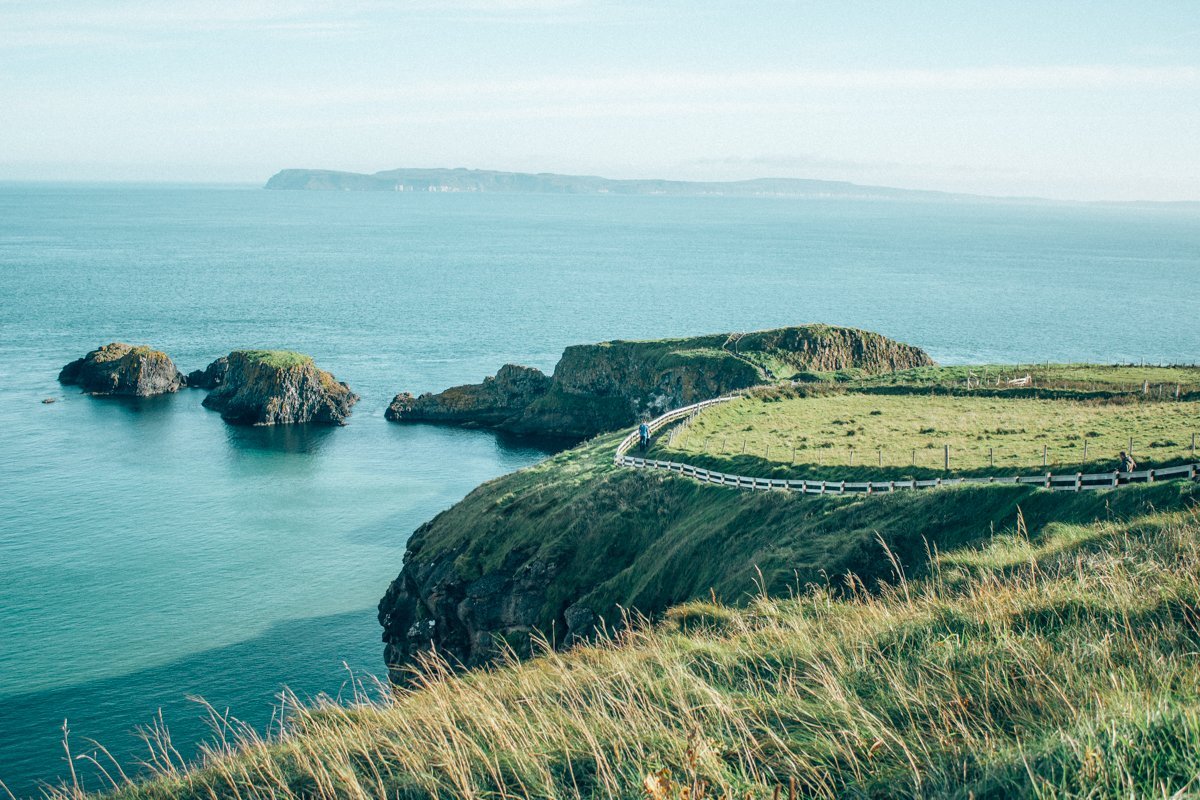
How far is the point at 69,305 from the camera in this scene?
454 feet

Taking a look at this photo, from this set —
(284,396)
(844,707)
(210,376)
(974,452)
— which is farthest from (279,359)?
(844,707)

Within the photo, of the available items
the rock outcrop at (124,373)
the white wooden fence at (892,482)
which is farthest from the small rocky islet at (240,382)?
the white wooden fence at (892,482)

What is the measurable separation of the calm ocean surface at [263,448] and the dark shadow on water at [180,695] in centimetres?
13

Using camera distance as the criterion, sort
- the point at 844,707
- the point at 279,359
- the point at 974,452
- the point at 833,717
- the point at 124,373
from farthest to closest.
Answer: the point at 124,373 < the point at 279,359 < the point at 974,452 < the point at 833,717 < the point at 844,707

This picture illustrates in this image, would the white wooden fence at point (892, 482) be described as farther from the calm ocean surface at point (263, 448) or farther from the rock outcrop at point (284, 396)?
the rock outcrop at point (284, 396)

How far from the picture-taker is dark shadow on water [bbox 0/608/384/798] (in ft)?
110

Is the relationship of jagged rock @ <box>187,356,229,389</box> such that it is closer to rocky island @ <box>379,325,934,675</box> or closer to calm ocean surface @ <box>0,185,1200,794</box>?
calm ocean surface @ <box>0,185,1200,794</box>

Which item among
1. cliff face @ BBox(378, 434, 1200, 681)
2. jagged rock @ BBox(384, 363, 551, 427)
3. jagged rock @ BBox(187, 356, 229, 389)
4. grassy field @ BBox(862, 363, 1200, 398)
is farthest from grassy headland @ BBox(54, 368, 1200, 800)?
jagged rock @ BBox(187, 356, 229, 389)

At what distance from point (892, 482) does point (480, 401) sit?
208 feet

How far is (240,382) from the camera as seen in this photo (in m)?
90.6

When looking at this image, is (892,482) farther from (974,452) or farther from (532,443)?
(532,443)

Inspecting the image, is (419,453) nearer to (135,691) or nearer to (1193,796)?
(135,691)

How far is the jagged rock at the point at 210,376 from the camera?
97125mm

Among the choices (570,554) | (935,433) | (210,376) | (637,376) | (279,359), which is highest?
(935,433)
